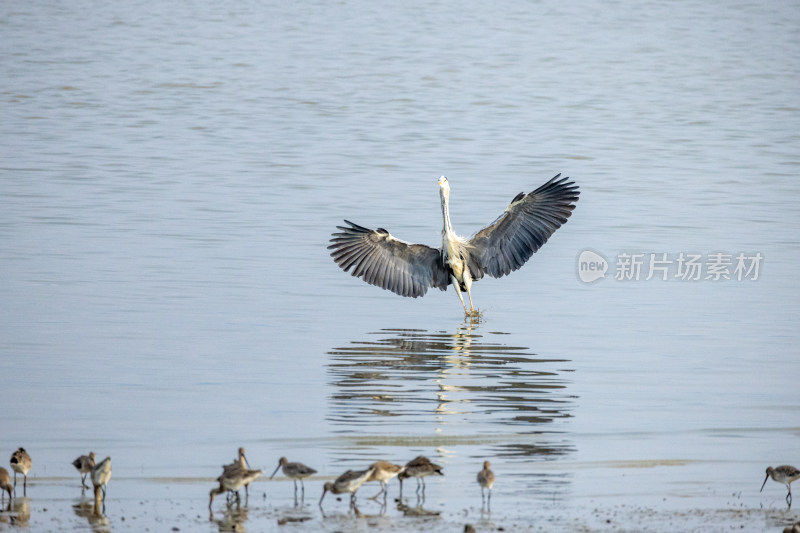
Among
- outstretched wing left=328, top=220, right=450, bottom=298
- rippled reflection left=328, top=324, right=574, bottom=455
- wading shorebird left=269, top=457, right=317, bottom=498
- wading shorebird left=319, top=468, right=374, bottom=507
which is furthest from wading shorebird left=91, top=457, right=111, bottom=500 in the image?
outstretched wing left=328, top=220, right=450, bottom=298

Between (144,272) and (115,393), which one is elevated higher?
(144,272)

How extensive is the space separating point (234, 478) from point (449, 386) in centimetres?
353

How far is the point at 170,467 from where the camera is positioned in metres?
9.05

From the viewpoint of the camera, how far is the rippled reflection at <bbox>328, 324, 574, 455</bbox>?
1009 centimetres

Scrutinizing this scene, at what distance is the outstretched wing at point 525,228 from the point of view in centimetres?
1466

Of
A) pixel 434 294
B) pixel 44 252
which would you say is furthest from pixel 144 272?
pixel 434 294

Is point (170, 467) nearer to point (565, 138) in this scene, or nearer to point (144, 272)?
point (144, 272)

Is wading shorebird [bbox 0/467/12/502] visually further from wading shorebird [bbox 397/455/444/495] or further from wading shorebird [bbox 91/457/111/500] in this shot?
wading shorebird [bbox 397/455/444/495]

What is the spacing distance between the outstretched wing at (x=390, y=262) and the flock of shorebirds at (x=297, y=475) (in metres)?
6.19

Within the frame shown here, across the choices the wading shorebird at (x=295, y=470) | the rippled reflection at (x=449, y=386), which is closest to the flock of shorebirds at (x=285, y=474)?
the wading shorebird at (x=295, y=470)

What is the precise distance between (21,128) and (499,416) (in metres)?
19.8

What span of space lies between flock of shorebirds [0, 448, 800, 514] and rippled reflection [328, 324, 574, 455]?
1.28 metres

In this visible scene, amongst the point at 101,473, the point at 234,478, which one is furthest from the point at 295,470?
Answer: the point at 101,473

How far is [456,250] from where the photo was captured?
1459 centimetres
